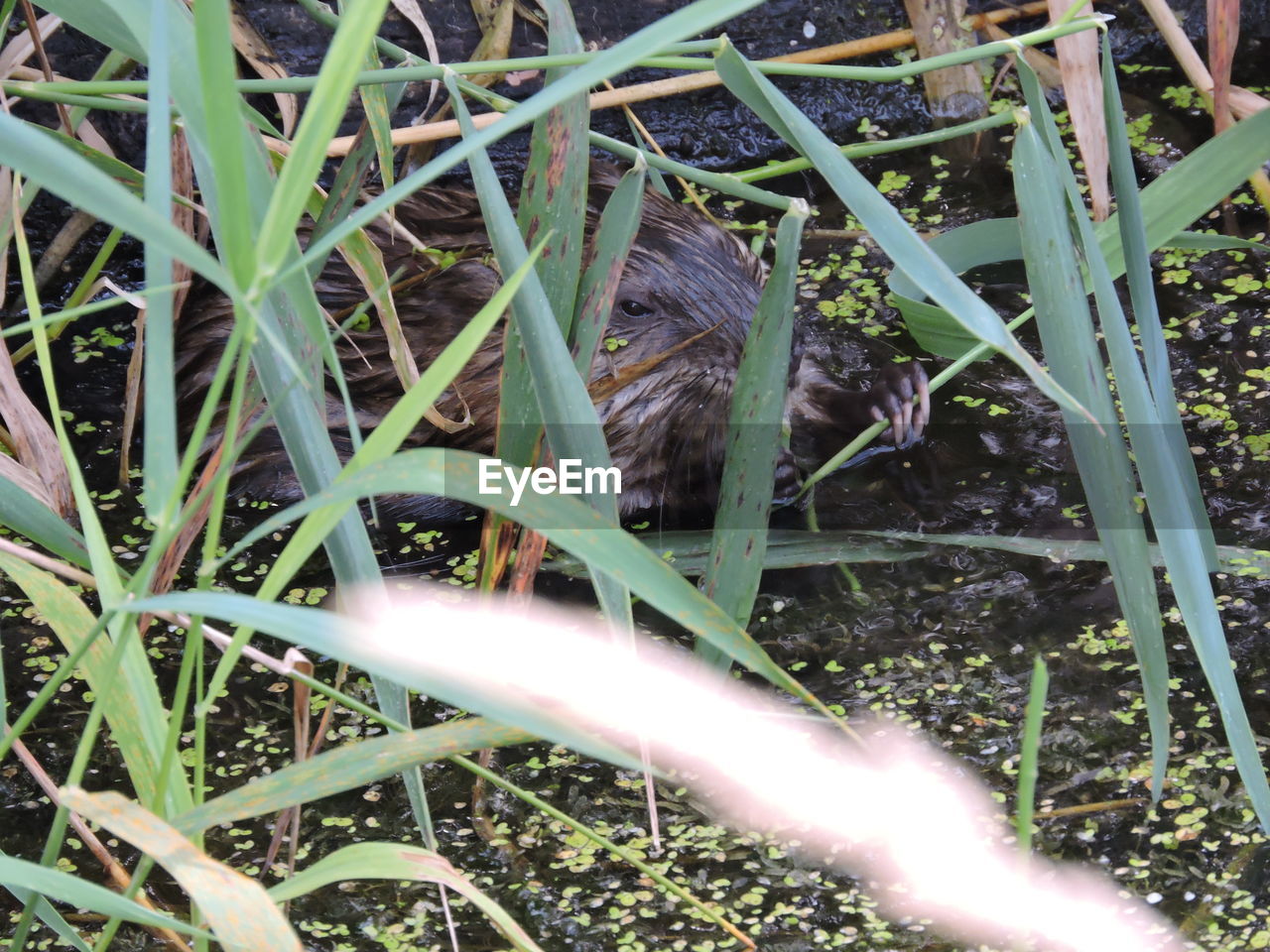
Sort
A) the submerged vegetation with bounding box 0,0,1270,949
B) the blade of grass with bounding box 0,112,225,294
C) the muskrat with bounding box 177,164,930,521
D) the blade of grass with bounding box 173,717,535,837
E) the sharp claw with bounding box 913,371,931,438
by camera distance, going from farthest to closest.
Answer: the muskrat with bounding box 177,164,930,521 < the sharp claw with bounding box 913,371,931,438 < the blade of grass with bounding box 173,717,535,837 < the submerged vegetation with bounding box 0,0,1270,949 < the blade of grass with bounding box 0,112,225,294

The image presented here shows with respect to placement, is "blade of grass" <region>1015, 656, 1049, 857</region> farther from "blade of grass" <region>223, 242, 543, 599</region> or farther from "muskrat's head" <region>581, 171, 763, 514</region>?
"muskrat's head" <region>581, 171, 763, 514</region>

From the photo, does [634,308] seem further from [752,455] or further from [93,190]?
[93,190]

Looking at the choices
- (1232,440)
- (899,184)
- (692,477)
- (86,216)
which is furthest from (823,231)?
(86,216)

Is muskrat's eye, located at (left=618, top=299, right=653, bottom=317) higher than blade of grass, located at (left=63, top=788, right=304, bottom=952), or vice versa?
muskrat's eye, located at (left=618, top=299, right=653, bottom=317)

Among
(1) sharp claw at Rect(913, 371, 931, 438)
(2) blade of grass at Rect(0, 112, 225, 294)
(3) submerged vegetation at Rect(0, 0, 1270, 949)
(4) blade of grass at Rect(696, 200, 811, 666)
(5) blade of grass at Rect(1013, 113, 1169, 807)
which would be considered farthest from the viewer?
(1) sharp claw at Rect(913, 371, 931, 438)

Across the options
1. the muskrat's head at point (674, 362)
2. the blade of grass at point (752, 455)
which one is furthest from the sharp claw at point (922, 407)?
the blade of grass at point (752, 455)

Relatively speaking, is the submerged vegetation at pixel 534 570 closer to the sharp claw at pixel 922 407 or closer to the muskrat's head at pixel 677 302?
the sharp claw at pixel 922 407

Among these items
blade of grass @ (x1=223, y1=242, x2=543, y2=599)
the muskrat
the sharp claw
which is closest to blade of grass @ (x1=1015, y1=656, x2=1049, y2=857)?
blade of grass @ (x1=223, y1=242, x2=543, y2=599)

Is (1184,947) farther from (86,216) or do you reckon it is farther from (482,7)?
(86,216)
